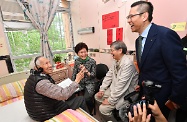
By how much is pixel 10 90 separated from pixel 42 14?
5.60 ft

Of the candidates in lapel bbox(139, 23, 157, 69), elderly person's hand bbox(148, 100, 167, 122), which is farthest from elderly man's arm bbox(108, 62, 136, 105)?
elderly person's hand bbox(148, 100, 167, 122)

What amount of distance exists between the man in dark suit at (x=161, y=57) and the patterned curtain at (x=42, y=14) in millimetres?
2166

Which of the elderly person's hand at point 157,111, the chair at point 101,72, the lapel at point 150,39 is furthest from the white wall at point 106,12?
the elderly person's hand at point 157,111

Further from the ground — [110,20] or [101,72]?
[110,20]

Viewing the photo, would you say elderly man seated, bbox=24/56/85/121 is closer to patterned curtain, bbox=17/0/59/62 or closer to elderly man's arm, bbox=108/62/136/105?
elderly man's arm, bbox=108/62/136/105

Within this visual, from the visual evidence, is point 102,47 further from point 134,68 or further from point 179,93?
point 179,93

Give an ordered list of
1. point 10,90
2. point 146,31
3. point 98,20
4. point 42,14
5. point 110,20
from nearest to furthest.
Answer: point 146,31, point 10,90, point 110,20, point 98,20, point 42,14

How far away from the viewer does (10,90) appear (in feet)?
6.37

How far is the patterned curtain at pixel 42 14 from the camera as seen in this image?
245cm

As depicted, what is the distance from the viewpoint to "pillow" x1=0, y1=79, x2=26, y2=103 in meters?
1.88

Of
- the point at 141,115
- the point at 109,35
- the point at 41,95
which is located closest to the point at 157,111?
the point at 141,115

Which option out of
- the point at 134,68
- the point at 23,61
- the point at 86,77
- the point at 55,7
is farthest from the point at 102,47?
the point at 23,61

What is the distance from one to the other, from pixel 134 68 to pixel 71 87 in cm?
87

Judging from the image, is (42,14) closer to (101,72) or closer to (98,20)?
(98,20)
